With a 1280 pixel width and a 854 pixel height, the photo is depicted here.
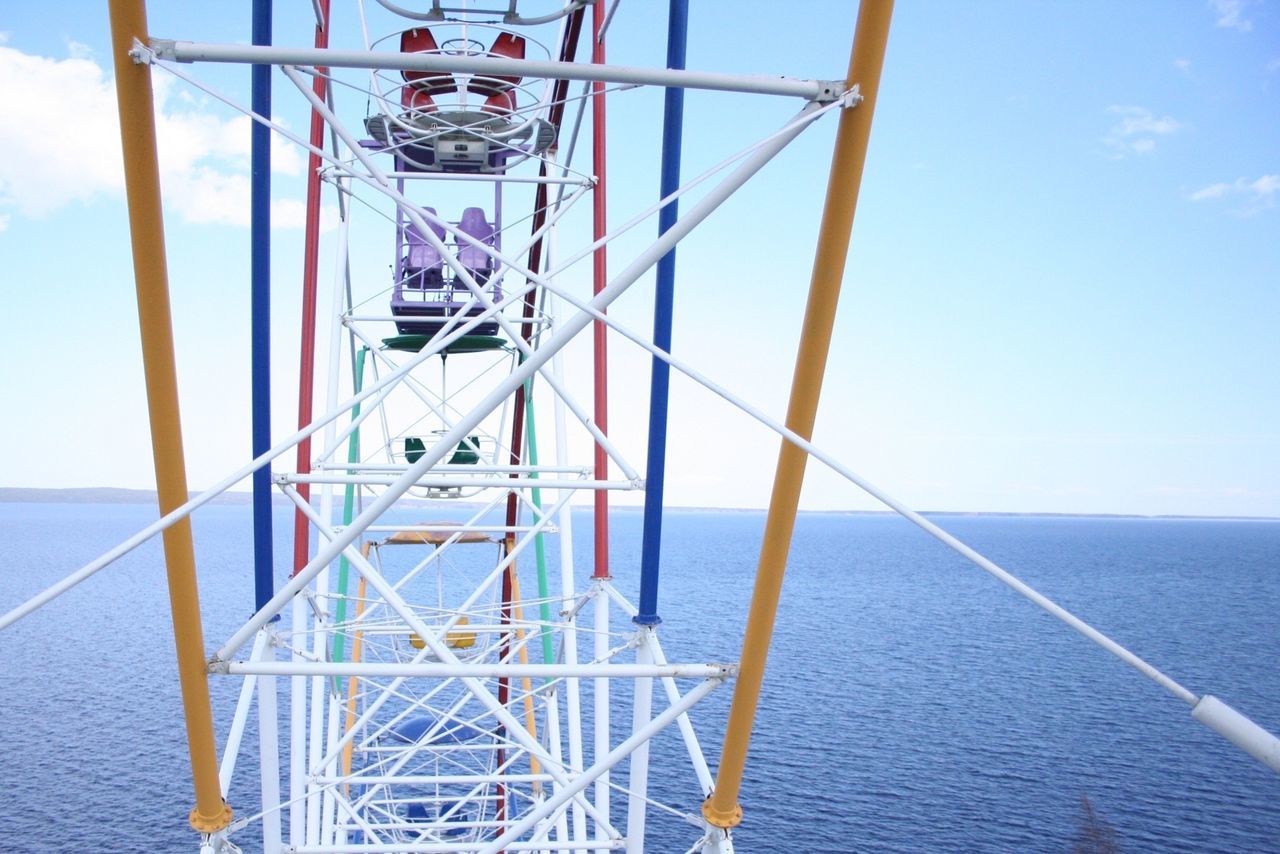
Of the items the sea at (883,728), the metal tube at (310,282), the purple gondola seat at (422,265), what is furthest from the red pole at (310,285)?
the sea at (883,728)

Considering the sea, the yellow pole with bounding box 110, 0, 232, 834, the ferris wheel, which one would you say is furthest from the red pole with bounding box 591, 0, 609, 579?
the sea

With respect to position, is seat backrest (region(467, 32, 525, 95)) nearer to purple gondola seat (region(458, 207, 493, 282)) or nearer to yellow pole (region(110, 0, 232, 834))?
purple gondola seat (region(458, 207, 493, 282))

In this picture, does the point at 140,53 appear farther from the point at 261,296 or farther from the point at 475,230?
the point at 475,230

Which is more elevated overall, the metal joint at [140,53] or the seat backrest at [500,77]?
the seat backrest at [500,77]

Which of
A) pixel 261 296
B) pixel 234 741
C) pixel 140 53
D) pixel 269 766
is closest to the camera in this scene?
pixel 140 53

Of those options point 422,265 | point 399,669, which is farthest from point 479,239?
point 399,669

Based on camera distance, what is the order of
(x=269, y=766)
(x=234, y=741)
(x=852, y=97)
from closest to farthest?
1. (x=852, y=97)
2. (x=234, y=741)
3. (x=269, y=766)

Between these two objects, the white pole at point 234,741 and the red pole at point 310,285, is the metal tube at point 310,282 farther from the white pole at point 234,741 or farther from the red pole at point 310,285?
the white pole at point 234,741
